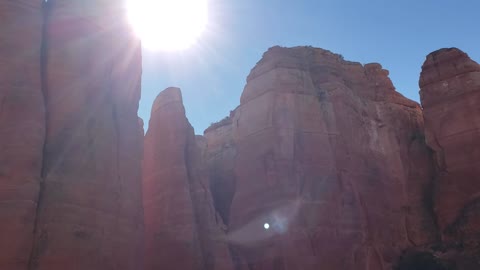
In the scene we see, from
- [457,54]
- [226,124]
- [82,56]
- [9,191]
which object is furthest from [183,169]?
[457,54]

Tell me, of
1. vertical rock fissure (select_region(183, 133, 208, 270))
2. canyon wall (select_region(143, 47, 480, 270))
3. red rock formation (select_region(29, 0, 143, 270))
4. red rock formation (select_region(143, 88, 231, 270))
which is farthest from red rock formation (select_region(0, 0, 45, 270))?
vertical rock fissure (select_region(183, 133, 208, 270))

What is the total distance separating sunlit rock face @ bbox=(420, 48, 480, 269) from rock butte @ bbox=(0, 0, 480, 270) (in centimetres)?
9

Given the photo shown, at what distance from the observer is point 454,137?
37031 millimetres

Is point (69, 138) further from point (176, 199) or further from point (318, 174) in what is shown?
point (318, 174)

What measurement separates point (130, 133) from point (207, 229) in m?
7.95

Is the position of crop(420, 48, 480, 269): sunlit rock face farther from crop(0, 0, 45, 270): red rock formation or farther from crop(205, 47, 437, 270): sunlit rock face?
crop(0, 0, 45, 270): red rock formation

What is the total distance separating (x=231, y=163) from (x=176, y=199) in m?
10.1

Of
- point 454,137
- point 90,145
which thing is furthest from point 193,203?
point 454,137

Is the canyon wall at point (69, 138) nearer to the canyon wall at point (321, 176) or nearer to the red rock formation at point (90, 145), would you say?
the red rock formation at point (90, 145)

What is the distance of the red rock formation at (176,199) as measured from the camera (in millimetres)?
27969

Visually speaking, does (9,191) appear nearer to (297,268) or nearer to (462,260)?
(297,268)

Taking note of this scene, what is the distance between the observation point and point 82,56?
22.5 m

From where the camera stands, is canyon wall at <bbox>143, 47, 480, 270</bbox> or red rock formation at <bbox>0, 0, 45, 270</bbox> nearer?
red rock formation at <bbox>0, 0, 45, 270</bbox>

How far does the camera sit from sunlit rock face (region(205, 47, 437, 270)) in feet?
101
